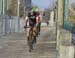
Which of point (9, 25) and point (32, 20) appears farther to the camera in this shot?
point (9, 25)

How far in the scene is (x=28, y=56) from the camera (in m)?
14.3

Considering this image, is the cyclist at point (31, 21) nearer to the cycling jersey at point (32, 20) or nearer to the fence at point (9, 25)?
the cycling jersey at point (32, 20)

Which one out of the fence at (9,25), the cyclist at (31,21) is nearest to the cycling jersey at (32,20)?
the cyclist at (31,21)

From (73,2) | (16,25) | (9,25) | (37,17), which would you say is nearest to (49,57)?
(37,17)

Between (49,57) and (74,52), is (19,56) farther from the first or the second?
(74,52)

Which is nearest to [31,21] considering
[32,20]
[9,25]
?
[32,20]

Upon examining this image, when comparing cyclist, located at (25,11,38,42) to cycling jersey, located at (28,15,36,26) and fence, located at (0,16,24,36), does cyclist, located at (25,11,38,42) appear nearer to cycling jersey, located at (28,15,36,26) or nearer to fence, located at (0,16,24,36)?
cycling jersey, located at (28,15,36,26)

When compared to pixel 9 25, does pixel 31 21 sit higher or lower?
higher

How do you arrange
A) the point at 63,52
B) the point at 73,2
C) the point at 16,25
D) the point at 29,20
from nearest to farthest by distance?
the point at 63,52 < the point at 29,20 < the point at 73,2 < the point at 16,25

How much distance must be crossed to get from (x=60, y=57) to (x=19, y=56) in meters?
6.53

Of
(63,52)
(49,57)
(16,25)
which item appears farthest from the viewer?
(16,25)

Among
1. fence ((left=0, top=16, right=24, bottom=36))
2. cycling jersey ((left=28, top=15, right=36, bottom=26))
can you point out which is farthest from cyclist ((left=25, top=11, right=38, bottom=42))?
fence ((left=0, top=16, right=24, bottom=36))

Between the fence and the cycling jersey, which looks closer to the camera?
the cycling jersey

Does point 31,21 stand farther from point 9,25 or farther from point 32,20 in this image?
point 9,25
